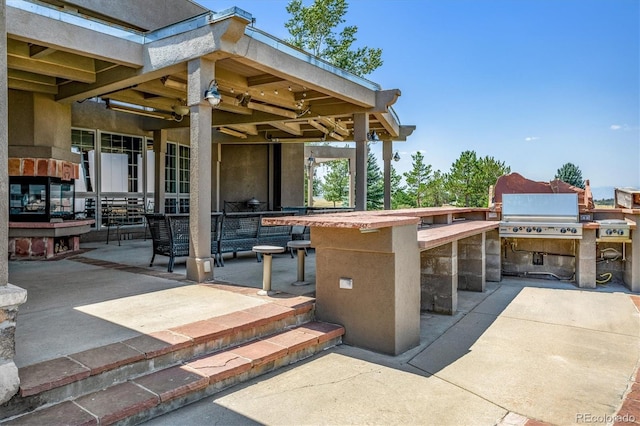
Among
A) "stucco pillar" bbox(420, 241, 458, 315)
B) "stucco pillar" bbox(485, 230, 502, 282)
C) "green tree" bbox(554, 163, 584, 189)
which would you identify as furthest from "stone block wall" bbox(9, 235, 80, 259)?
"green tree" bbox(554, 163, 584, 189)

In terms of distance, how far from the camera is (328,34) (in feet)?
70.5

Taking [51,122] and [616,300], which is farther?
[51,122]

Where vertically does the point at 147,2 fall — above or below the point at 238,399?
above

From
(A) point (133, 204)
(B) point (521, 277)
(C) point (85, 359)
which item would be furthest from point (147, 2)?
(B) point (521, 277)

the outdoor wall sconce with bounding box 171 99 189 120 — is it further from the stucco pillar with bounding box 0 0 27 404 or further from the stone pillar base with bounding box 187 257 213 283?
the stucco pillar with bounding box 0 0 27 404

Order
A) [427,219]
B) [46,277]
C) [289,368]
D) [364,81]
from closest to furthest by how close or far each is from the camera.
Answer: [289,368] < [46,277] < [427,219] < [364,81]

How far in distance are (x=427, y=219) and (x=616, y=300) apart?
2885 mm

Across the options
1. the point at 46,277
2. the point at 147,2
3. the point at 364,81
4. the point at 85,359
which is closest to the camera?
the point at 85,359

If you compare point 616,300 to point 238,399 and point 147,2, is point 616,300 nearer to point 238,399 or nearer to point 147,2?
point 238,399

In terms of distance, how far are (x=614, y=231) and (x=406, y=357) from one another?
4.88 meters

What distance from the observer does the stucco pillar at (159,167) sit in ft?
31.5

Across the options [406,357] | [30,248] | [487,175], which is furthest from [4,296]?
[487,175]

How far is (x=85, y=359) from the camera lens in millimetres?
2424

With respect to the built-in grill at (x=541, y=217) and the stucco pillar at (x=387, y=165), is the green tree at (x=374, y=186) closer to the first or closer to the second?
the stucco pillar at (x=387, y=165)
